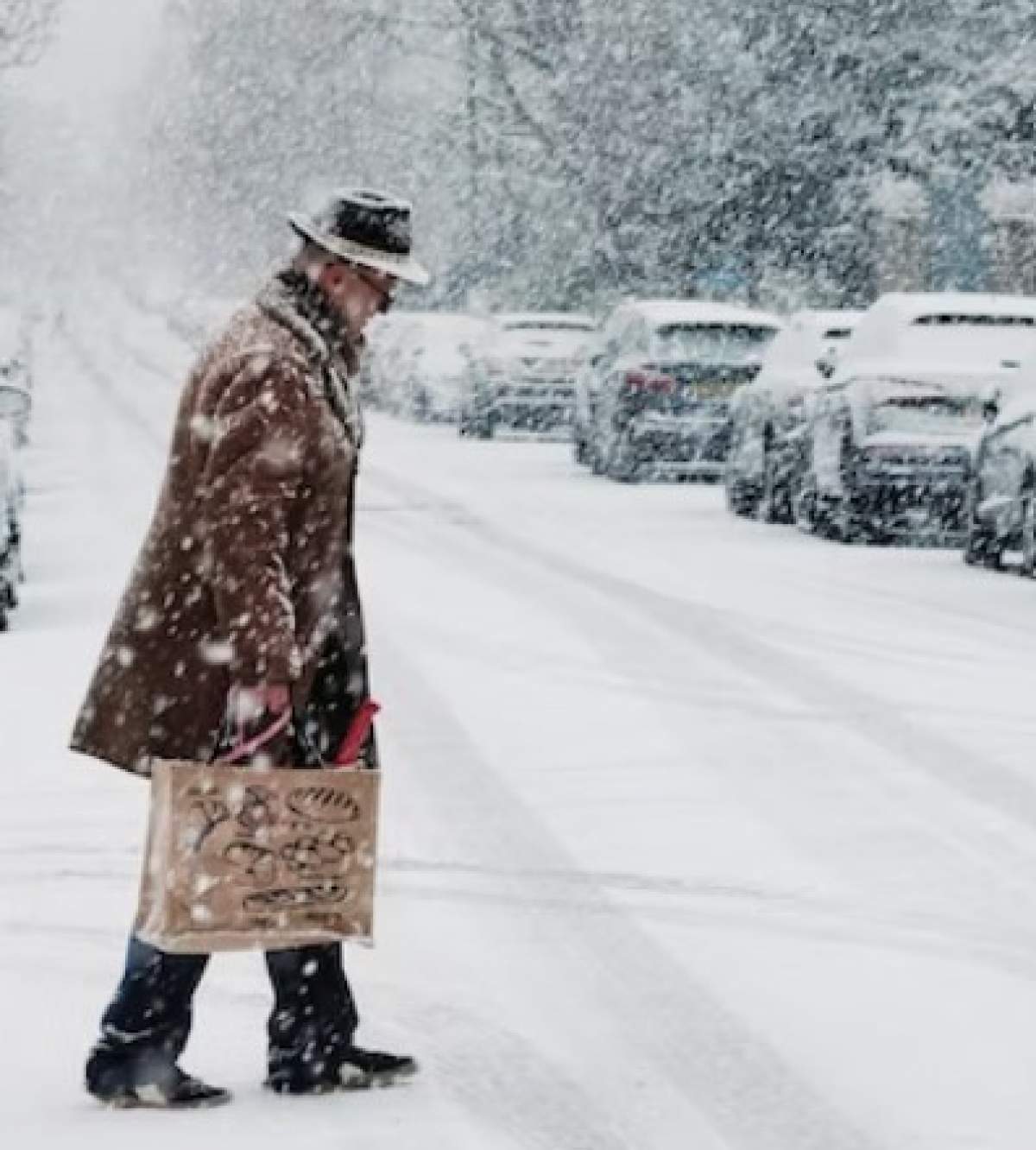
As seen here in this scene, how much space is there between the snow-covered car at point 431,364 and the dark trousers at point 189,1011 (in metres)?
35.7

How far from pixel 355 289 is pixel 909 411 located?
1524cm

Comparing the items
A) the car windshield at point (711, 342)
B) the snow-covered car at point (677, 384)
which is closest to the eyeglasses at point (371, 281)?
the snow-covered car at point (677, 384)

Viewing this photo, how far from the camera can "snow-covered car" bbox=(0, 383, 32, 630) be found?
1453 centimetres

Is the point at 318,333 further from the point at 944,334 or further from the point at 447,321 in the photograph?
the point at 447,321

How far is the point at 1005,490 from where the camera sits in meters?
18.7

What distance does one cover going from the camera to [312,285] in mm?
5793

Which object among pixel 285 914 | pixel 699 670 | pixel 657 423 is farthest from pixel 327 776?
pixel 657 423

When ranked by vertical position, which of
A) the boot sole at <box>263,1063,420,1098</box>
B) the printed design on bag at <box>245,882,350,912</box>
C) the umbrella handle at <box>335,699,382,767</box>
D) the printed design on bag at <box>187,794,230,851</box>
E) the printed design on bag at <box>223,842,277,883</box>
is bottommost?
the boot sole at <box>263,1063,420,1098</box>

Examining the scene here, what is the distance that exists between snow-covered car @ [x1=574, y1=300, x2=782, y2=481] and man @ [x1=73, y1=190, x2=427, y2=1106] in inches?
842

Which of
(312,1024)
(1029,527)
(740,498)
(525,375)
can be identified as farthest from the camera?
(525,375)

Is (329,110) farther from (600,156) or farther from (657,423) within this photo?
(657,423)

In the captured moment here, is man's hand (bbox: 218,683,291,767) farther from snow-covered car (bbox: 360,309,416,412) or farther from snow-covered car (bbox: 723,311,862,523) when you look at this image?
snow-covered car (bbox: 360,309,416,412)

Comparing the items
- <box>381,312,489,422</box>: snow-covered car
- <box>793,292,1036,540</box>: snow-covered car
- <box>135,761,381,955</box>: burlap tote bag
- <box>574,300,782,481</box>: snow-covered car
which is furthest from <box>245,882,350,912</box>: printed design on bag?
<box>381,312,489,422</box>: snow-covered car

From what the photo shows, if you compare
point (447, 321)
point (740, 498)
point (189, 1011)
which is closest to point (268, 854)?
point (189, 1011)
